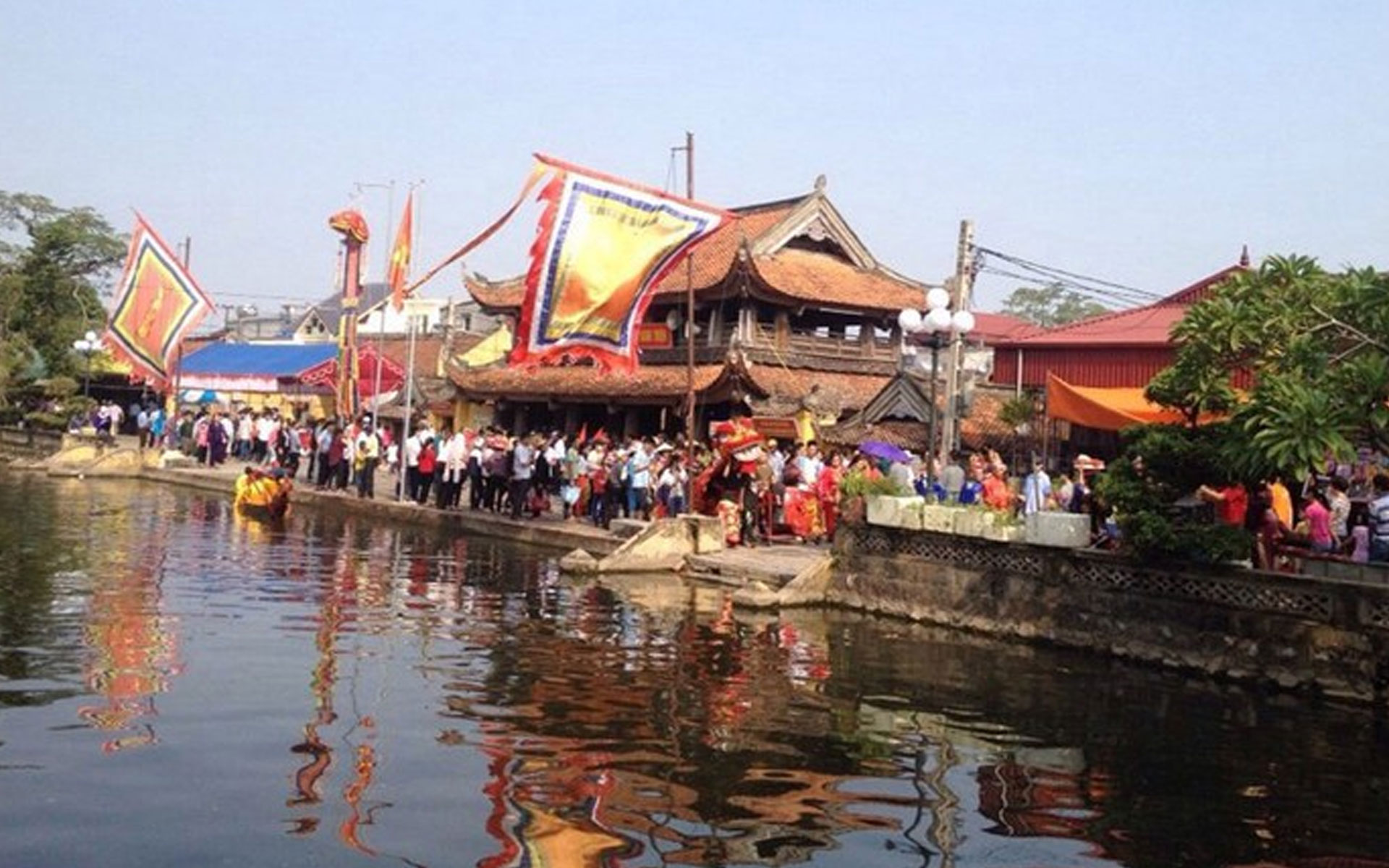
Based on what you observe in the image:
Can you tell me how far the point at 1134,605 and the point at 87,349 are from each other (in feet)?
146

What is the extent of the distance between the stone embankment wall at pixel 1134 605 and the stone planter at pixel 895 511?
0.12m

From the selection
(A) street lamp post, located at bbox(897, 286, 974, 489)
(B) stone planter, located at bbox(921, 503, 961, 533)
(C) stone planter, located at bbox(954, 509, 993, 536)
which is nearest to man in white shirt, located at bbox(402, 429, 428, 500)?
(A) street lamp post, located at bbox(897, 286, 974, 489)

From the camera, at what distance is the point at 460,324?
6619 centimetres

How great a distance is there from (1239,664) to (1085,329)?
2205 centimetres

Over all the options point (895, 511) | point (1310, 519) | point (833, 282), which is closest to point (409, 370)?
point (833, 282)

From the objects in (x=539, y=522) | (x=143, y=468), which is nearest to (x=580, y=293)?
(x=539, y=522)

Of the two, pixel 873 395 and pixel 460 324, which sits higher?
pixel 460 324

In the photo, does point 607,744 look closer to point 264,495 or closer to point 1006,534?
point 1006,534

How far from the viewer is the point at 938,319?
1938 centimetres

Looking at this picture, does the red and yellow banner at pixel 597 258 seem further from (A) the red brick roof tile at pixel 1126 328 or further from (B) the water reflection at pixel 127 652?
(A) the red brick roof tile at pixel 1126 328

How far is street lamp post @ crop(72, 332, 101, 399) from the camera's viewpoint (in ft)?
157

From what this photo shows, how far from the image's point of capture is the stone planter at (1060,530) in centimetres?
1571

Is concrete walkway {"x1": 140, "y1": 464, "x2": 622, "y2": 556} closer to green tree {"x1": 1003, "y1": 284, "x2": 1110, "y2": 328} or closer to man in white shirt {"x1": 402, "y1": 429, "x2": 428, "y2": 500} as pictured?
man in white shirt {"x1": 402, "y1": 429, "x2": 428, "y2": 500}

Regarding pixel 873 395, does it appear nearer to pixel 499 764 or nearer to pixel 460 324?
pixel 499 764
